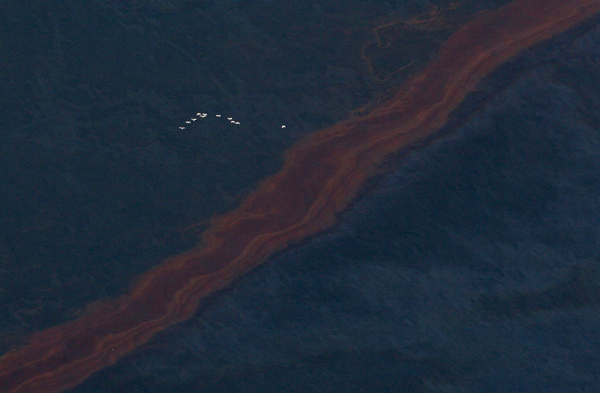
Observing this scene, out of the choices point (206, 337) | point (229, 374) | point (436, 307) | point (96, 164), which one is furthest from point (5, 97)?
point (436, 307)

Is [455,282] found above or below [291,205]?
below

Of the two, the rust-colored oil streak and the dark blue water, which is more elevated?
the rust-colored oil streak

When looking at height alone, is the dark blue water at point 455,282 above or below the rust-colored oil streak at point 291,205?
below

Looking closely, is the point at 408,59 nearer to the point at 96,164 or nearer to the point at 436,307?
the point at 436,307
